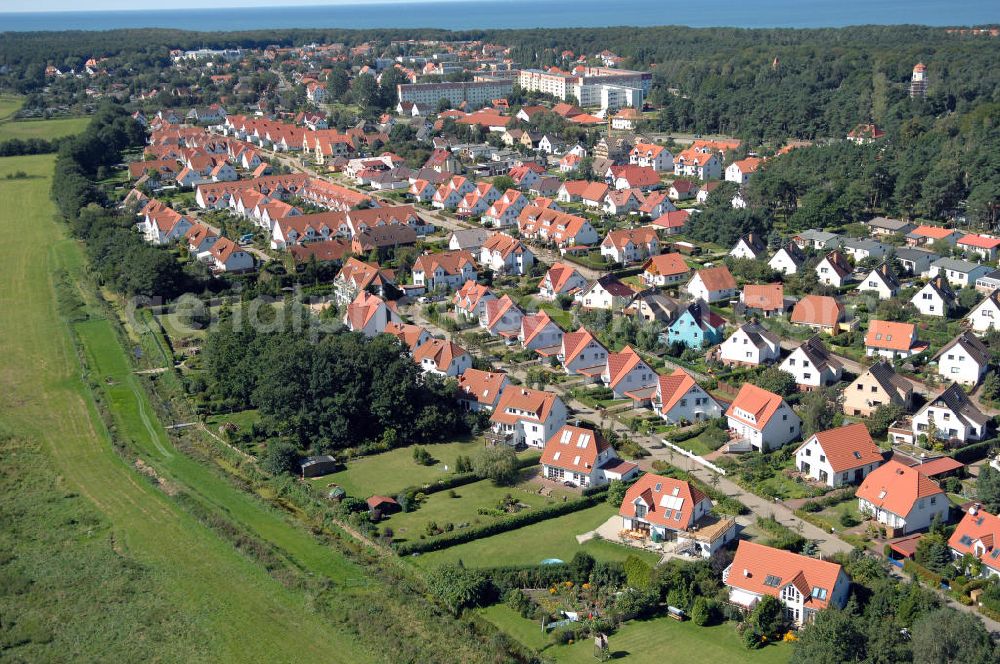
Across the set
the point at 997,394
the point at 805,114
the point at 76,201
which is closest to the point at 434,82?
the point at 805,114

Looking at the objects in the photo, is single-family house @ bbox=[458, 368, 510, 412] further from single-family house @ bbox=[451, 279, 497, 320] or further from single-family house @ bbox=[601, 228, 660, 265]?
single-family house @ bbox=[601, 228, 660, 265]

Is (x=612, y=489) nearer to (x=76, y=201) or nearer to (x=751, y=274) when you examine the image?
(x=751, y=274)

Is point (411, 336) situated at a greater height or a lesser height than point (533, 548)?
greater

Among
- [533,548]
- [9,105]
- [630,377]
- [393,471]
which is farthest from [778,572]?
[9,105]

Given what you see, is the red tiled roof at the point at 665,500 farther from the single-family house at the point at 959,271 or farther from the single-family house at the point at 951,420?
the single-family house at the point at 959,271

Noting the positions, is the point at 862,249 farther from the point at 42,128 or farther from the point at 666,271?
the point at 42,128

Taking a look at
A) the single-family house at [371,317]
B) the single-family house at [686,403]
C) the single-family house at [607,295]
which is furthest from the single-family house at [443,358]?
the single-family house at [607,295]
